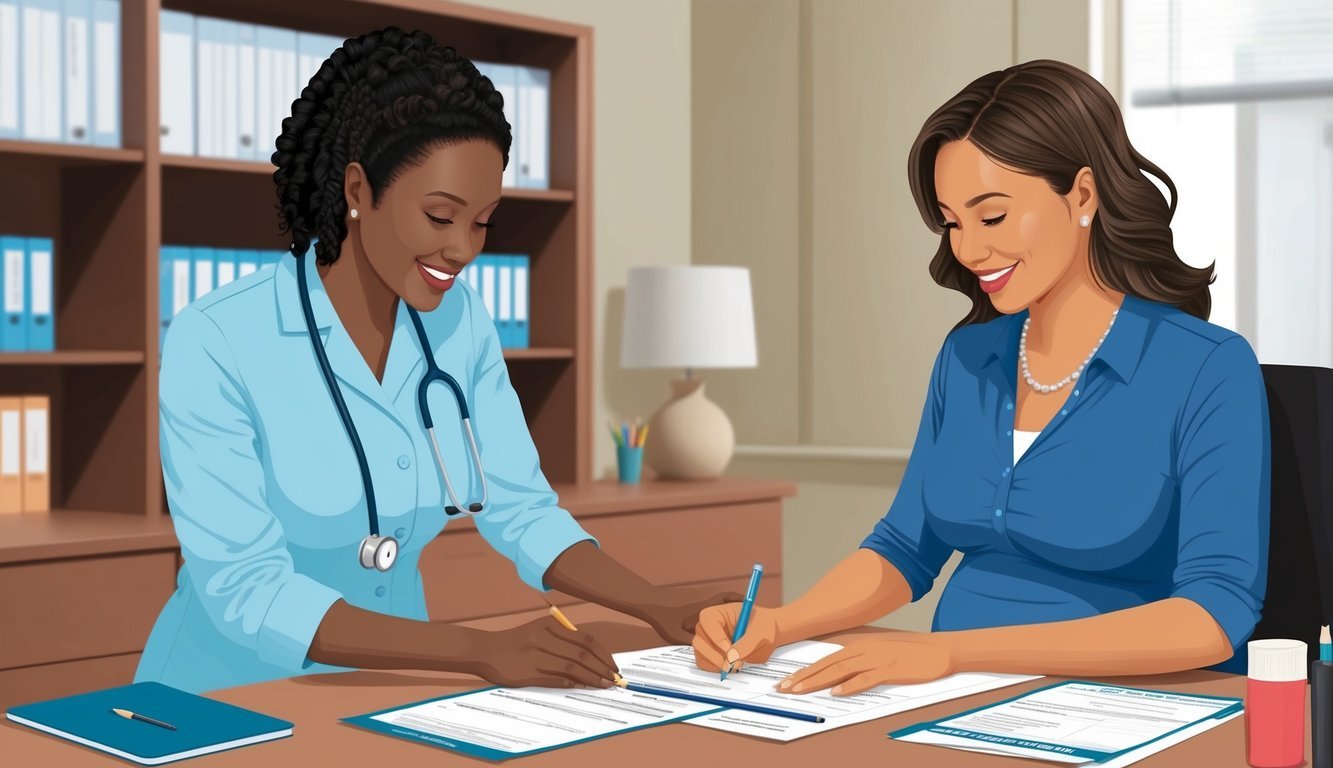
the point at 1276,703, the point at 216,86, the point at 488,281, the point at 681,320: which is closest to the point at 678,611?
the point at 1276,703

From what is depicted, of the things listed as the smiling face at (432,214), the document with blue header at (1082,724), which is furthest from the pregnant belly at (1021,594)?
the smiling face at (432,214)

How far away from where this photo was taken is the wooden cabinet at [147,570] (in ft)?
9.05

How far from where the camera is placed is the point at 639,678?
1.61m

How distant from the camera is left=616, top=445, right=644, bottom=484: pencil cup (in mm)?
4070

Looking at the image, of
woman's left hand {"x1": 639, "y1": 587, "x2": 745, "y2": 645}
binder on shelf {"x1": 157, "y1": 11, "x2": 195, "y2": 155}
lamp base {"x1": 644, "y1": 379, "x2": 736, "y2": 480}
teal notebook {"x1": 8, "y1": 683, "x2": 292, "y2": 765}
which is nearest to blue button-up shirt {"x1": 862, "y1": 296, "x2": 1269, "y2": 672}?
woman's left hand {"x1": 639, "y1": 587, "x2": 745, "y2": 645}

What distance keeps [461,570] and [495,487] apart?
144 cm

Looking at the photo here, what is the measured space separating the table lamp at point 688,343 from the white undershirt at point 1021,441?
2.12 meters

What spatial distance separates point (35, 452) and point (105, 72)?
82 cm

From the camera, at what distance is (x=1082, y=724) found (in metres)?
1.41

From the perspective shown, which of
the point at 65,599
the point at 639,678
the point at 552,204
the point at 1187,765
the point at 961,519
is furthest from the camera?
the point at 552,204

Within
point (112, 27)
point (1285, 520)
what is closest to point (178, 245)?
point (112, 27)

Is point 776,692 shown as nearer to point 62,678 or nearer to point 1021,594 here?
point 1021,594

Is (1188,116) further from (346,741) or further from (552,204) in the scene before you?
(346,741)

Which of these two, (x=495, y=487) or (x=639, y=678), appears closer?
(x=639, y=678)
